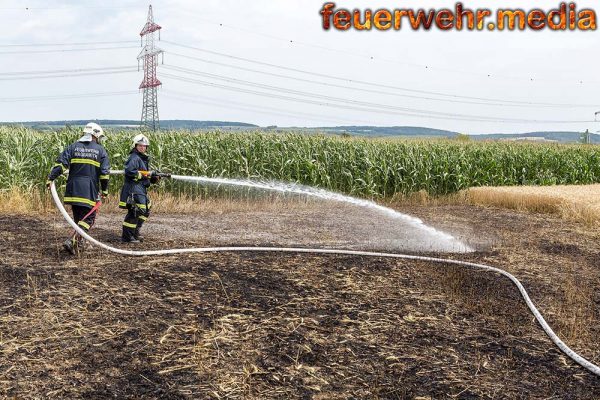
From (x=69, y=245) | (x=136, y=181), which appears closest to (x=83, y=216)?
(x=69, y=245)

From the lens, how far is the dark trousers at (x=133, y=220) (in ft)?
29.7

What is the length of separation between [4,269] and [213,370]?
4.05 metres

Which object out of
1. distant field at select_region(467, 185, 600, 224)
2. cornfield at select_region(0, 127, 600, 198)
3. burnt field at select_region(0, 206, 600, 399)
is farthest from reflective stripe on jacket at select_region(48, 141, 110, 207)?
distant field at select_region(467, 185, 600, 224)

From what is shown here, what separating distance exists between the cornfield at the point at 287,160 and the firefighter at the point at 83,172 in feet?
21.4

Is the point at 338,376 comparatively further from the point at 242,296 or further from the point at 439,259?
the point at 439,259

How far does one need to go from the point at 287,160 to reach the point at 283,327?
11631mm

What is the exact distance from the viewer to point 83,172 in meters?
8.14

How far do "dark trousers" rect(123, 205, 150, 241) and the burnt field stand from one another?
1.72 ft

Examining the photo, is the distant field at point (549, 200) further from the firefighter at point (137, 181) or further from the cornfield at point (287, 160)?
the firefighter at point (137, 181)

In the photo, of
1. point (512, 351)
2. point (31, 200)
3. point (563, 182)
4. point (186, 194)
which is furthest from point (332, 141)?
point (512, 351)

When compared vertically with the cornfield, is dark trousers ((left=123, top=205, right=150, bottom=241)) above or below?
below

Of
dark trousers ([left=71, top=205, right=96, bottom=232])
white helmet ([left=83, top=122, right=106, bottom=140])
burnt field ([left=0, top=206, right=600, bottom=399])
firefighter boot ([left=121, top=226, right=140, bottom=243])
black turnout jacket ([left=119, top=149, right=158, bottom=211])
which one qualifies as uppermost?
white helmet ([left=83, top=122, right=106, bottom=140])

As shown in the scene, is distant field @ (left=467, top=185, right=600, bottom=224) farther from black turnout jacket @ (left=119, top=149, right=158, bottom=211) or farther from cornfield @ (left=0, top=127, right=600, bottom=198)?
black turnout jacket @ (left=119, top=149, right=158, bottom=211)

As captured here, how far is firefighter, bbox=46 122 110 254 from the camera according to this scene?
8.14 metres
